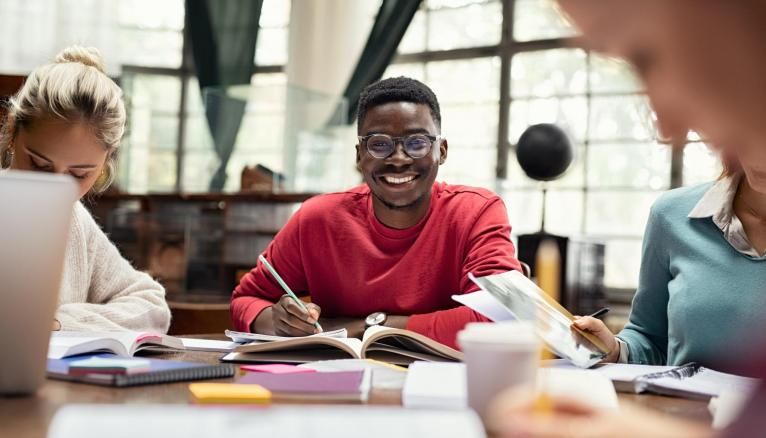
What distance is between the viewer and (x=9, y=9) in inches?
262

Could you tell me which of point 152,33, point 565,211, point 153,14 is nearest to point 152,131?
point 152,33

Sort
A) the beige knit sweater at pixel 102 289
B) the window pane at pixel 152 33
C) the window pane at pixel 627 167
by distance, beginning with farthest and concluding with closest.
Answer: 1. the window pane at pixel 152 33
2. the window pane at pixel 627 167
3. the beige knit sweater at pixel 102 289

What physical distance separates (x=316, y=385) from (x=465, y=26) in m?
5.71

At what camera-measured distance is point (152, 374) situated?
1.00 metres

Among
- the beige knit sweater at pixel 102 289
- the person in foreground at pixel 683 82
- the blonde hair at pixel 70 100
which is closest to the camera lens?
the person in foreground at pixel 683 82

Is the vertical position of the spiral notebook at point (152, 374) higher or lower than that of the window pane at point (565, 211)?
lower

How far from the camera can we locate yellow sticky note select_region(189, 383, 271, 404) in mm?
853

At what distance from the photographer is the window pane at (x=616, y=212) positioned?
573 centimetres

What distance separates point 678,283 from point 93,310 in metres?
1.17

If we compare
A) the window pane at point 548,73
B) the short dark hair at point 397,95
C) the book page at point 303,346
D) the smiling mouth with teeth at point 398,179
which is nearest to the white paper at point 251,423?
the book page at point 303,346

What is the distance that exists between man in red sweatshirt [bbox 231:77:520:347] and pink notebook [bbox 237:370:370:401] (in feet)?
2.71

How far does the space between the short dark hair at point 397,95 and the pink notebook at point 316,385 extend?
3.62 feet

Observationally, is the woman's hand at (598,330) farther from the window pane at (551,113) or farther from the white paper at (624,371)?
the window pane at (551,113)

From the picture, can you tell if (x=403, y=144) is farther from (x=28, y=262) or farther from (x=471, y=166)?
(x=471, y=166)
